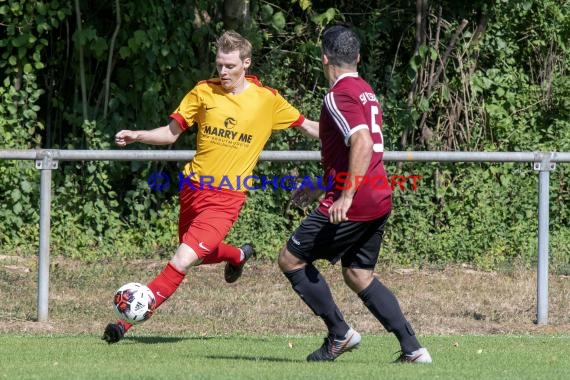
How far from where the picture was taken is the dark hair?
21.6ft

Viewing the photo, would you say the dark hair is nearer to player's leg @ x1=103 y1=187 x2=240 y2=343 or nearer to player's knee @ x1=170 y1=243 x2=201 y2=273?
player's leg @ x1=103 y1=187 x2=240 y2=343

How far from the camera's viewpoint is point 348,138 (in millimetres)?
6406

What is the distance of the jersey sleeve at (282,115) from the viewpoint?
8.16 metres

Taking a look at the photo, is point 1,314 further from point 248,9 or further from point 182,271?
point 248,9

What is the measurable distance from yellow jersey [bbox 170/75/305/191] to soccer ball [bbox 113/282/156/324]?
0.98m

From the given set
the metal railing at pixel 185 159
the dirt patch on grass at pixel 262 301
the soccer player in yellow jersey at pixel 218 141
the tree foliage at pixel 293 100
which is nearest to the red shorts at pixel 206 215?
the soccer player in yellow jersey at pixel 218 141

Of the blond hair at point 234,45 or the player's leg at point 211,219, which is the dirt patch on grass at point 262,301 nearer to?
the player's leg at point 211,219

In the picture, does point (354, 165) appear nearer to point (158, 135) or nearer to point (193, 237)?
point (193, 237)

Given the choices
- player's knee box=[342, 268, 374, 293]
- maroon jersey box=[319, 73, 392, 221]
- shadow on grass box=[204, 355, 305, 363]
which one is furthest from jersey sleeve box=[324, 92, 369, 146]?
shadow on grass box=[204, 355, 305, 363]

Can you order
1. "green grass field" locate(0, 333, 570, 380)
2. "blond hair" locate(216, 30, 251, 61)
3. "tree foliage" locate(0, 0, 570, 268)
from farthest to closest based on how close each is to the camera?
"tree foliage" locate(0, 0, 570, 268), "blond hair" locate(216, 30, 251, 61), "green grass field" locate(0, 333, 570, 380)

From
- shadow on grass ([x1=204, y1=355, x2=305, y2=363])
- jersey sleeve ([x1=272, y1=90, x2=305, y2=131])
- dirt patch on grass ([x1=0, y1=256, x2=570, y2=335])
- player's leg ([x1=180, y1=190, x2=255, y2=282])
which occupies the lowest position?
dirt patch on grass ([x1=0, y1=256, x2=570, y2=335])

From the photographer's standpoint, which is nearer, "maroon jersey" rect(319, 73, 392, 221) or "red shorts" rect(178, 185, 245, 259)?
"maroon jersey" rect(319, 73, 392, 221)

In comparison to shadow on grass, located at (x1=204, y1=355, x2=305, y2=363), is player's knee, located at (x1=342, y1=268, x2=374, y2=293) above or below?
above

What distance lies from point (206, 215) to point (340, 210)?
64.8 inches
